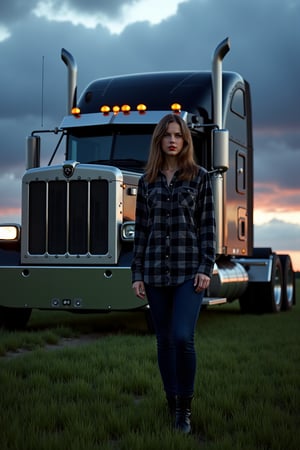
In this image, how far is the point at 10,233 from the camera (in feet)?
35.6

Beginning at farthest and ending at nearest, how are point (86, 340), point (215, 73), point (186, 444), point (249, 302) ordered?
point (249, 302) < point (215, 73) < point (86, 340) < point (186, 444)

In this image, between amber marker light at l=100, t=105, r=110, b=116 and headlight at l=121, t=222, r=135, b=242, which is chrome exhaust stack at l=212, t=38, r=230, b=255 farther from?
headlight at l=121, t=222, r=135, b=242

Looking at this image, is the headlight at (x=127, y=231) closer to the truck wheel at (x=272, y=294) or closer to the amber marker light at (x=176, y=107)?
the amber marker light at (x=176, y=107)

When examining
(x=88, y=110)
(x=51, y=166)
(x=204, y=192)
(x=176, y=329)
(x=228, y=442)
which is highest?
(x=88, y=110)

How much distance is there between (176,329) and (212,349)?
3.88m

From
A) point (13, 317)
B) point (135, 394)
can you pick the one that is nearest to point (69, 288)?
point (13, 317)

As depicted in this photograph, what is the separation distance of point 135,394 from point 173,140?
7.21 ft

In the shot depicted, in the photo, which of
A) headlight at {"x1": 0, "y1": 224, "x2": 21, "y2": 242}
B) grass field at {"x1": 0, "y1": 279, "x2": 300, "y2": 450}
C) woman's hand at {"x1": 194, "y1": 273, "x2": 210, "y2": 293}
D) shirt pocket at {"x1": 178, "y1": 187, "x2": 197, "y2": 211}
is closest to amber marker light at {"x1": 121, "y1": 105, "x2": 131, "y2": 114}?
headlight at {"x1": 0, "y1": 224, "x2": 21, "y2": 242}

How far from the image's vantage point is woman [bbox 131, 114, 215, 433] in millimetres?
4938

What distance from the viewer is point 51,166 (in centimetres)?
1056

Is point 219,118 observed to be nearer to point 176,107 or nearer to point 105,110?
point 176,107

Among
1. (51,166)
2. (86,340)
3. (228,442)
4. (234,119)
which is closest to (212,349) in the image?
(86,340)

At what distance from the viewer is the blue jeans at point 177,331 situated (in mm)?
4918

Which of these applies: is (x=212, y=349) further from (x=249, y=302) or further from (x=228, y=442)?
(x=249, y=302)
